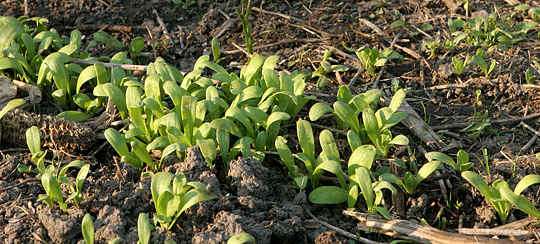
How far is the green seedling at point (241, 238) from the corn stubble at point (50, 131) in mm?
1115

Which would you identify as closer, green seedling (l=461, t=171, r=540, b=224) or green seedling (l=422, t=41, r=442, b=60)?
green seedling (l=461, t=171, r=540, b=224)

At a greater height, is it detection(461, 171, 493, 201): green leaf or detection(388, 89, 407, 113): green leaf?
detection(388, 89, 407, 113): green leaf

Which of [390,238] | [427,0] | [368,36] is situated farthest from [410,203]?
[427,0]

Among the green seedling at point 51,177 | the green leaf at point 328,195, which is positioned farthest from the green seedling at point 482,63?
the green seedling at point 51,177

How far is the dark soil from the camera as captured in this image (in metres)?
1.95

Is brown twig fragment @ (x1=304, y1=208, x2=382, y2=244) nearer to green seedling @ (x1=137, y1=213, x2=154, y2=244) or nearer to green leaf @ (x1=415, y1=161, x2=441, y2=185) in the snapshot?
green leaf @ (x1=415, y1=161, x2=441, y2=185)

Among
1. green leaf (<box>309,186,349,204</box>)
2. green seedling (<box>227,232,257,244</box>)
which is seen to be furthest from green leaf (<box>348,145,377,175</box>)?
green seedling (<box>227,232,257,244</box>)

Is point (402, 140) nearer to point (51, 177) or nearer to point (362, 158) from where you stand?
point (362, 158)

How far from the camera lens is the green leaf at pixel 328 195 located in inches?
83.0

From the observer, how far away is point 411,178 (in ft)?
6.97

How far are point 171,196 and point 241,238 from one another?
350mm

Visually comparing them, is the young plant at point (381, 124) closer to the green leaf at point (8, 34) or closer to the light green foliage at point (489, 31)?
the light green foliage at point (489, 31)

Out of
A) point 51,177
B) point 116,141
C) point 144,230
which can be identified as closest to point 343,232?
point 144,230

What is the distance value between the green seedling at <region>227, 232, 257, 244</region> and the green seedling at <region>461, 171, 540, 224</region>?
0.92 metres
